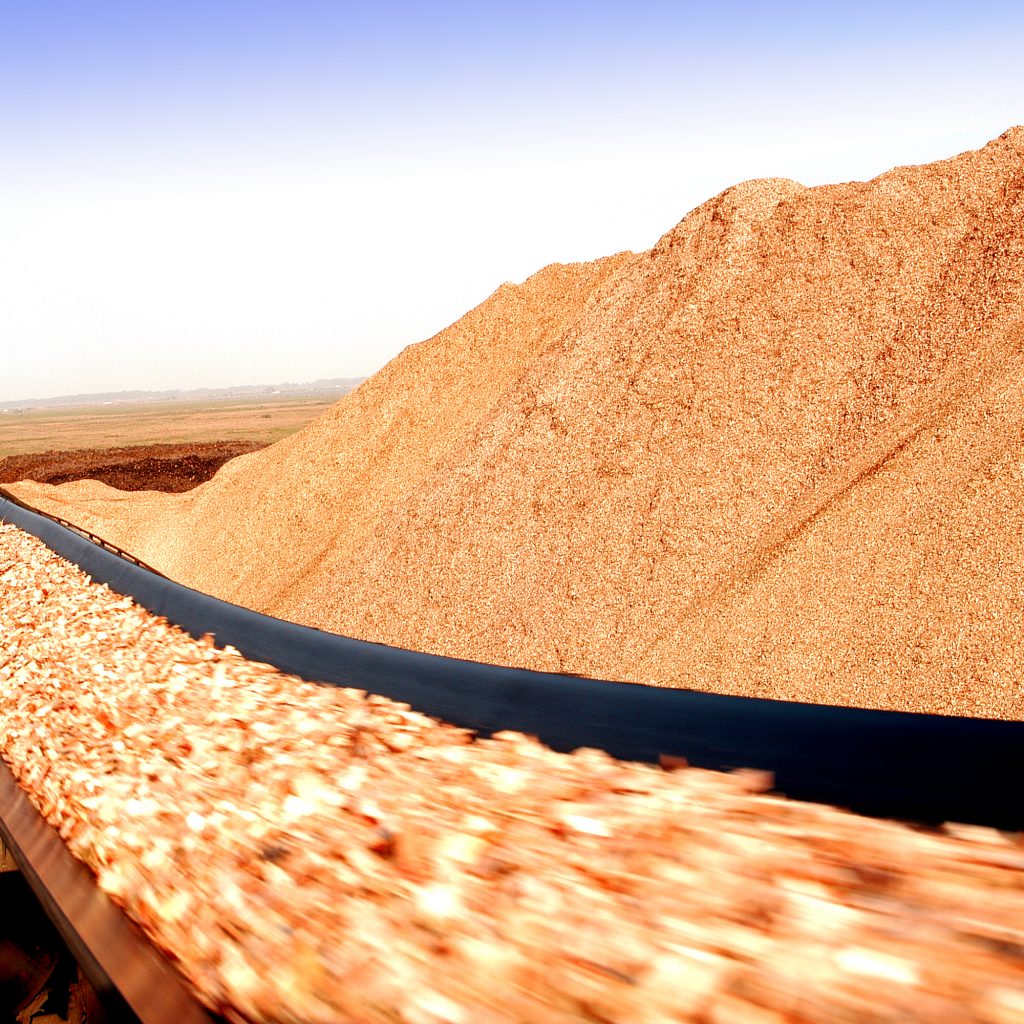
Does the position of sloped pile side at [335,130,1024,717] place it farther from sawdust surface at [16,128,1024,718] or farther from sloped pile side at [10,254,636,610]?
sloped pile side at [10,254,636,610]

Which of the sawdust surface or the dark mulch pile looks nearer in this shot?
the sawdust surface

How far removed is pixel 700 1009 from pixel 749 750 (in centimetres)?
90

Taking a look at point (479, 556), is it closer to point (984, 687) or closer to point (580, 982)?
point (984, 687)

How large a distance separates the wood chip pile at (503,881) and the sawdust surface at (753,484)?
10.6 ft

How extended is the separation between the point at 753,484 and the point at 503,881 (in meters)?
6.13

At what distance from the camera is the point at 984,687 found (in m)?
5.33

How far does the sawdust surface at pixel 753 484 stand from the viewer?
6.20 m

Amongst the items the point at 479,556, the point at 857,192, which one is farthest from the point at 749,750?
the point at 857,192

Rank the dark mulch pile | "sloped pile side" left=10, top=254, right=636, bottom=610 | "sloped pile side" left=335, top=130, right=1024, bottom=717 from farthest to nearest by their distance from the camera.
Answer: the dark mulch pile → "sloped pile side" left=10, top=254, right=636, bottom=610 → "sloped pile side" left=335, top=130, right=1024, bottom=717

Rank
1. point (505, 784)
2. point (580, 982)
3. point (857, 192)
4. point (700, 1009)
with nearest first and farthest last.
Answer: point (700, 1009), point (580, 982), point (505, 784), point (857, 192)

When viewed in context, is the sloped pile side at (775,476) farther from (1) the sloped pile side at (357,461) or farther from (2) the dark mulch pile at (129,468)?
(2) the dark mulch pile at (129,468)

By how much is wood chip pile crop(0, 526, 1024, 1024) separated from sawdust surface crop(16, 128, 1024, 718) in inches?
128

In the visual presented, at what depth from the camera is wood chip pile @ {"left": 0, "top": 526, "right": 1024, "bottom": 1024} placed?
83.2 inches

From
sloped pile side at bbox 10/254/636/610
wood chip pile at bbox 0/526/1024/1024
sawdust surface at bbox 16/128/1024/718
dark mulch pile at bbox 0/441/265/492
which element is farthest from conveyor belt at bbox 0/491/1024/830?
dark mulch pile at bbox 0/441/265/492
